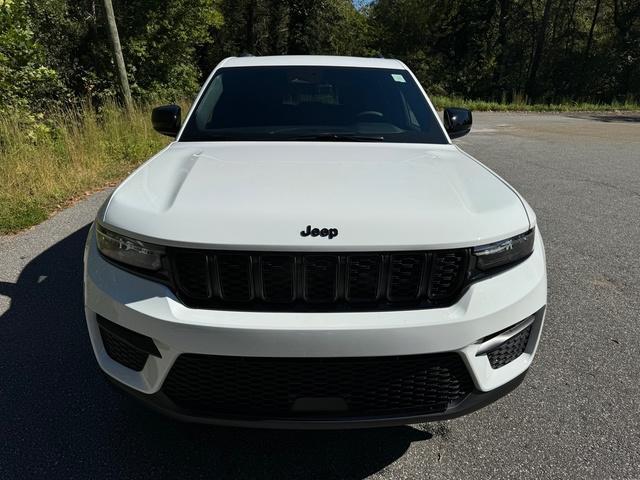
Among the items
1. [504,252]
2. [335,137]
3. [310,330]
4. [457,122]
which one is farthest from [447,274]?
[457,122]

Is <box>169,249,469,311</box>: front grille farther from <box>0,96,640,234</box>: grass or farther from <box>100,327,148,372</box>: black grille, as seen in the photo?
<box>0,96,640,234</box>: grass

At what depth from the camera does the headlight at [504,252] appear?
173 cm

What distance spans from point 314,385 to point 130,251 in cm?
85

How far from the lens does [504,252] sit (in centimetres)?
179

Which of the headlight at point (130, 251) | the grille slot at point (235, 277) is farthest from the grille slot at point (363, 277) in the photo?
the headlight at point (130, 251)

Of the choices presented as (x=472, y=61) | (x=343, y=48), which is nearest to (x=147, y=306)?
(x=343, y=48)

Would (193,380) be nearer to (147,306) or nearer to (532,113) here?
(147,306)

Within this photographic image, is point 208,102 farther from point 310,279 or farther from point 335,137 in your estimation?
point 310,279

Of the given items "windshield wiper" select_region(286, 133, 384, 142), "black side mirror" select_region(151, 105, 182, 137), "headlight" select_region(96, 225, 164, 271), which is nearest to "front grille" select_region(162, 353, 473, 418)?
A: "headlight" select_region(96, 225, 164, 271)

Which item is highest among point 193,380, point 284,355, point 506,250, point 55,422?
point 506,250

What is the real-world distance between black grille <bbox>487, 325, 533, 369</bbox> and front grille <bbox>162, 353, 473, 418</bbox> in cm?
15

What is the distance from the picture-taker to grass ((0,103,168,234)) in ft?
16.9

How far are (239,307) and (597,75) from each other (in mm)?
33971

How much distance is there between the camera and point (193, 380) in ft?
5.51
